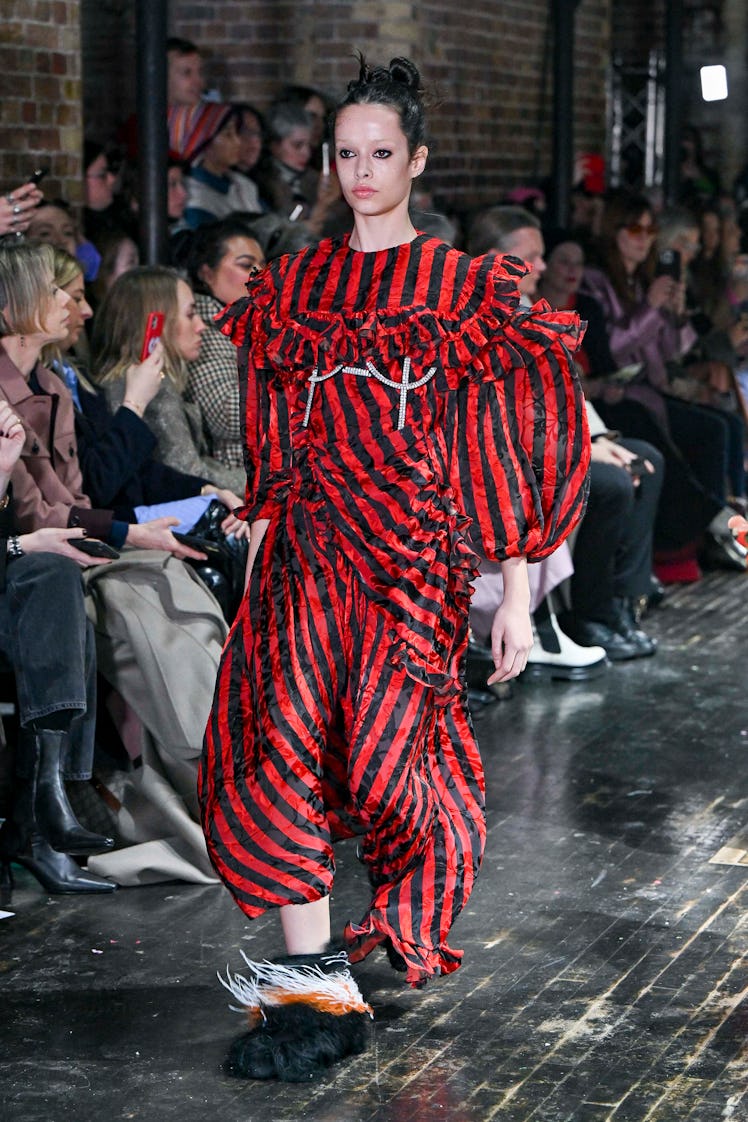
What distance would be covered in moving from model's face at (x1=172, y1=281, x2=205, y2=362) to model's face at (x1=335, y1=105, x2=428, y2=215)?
6.38 feet

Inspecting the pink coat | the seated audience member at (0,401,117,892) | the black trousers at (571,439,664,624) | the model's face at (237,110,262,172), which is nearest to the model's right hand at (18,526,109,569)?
the seated audience member at (0,401,117,892)

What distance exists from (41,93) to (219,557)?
7.07 feet

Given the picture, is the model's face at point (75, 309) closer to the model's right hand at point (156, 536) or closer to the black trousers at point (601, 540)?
the model's right hand at point (156, 536)

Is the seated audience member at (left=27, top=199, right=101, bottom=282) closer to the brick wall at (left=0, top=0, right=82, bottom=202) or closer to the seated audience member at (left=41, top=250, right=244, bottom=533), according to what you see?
the brick wall at (left=0, top=0, right=82, bottom=202)

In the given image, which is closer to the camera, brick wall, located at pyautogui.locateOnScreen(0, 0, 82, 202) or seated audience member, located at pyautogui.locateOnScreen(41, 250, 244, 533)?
seated audience member, located at pyautogui.locateOnScreen(41, 250, 244, 533)

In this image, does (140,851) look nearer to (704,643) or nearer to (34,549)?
(34,549)

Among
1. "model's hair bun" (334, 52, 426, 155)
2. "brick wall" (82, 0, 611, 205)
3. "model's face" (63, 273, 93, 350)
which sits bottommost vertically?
"model's face" (63, 273, 93, 350)

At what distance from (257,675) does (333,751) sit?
0.18 metres

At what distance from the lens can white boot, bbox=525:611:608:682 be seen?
5582 mm

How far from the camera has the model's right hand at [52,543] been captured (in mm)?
3863

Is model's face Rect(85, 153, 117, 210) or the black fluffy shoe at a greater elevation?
model's face Rect(85, 153, 117, 210)

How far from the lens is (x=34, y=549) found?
387cm

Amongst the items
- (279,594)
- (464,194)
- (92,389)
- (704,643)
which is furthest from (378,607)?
(464,194)

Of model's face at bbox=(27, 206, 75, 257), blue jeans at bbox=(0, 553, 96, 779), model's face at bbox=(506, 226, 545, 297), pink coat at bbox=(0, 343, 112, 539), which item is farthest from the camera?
model's face at bbox=(506, 226, 545, 297)
